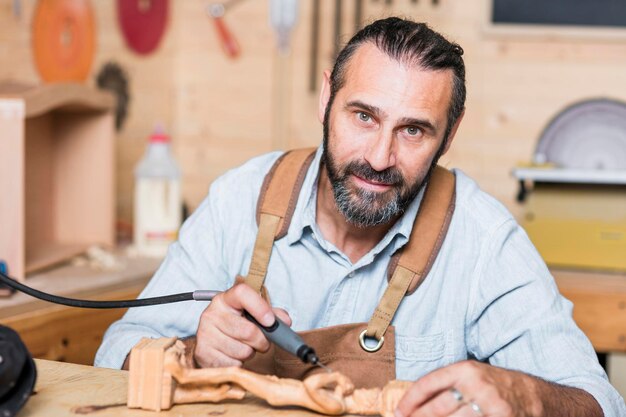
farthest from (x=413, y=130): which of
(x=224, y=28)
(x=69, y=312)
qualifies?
(x=224, y=28)

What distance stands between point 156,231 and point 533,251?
1.26 meters

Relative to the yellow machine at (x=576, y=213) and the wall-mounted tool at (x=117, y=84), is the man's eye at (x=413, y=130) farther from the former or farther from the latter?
the wall-mounted tool at (x=117, y=84)

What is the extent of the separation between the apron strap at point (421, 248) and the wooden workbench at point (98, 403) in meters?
0.42

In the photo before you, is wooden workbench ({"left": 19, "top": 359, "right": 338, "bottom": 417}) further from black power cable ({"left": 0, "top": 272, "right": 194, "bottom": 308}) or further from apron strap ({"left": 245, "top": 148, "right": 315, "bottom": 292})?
apron strap ({"left": 245, "top": 148, "right": 315, "bottom": 292})

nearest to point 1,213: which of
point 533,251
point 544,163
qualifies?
point 533,251

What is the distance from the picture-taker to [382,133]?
1.44 meters

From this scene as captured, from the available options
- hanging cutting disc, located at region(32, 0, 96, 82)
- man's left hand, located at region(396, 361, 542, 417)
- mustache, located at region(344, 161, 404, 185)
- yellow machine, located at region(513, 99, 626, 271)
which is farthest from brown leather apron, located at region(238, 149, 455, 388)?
hanging cutting disc, located at region(32, 0, 96, 82)

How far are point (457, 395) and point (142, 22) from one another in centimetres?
214

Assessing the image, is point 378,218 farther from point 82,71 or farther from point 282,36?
point 82,71

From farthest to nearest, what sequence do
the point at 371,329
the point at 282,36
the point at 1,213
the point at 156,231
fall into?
the point at 282,36
the point at 156,231
the point at 1,213
the point at 371,329

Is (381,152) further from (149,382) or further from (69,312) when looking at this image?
(69,312)

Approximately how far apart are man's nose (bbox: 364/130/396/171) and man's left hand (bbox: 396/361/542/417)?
0.44m

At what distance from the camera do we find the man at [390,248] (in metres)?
1.44

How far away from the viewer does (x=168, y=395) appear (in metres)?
1.03
